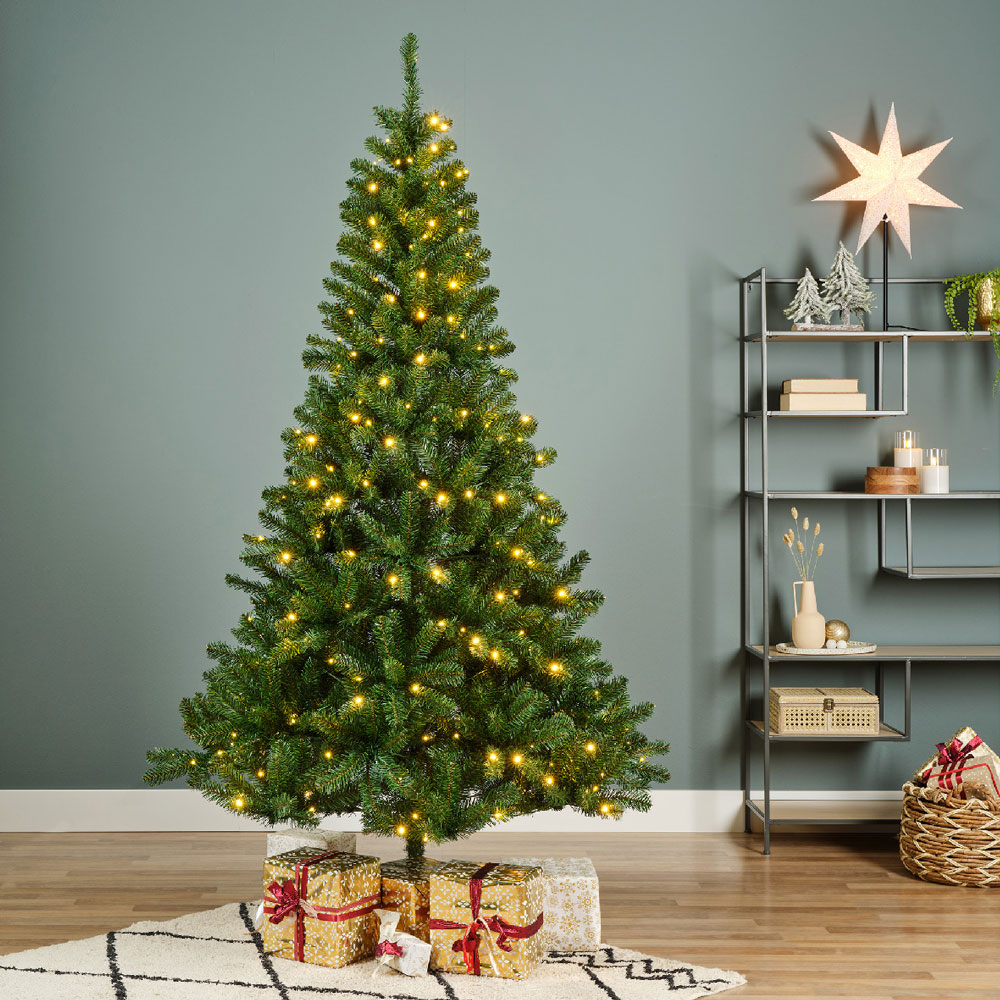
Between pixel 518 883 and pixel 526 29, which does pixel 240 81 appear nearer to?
pixel 526 29

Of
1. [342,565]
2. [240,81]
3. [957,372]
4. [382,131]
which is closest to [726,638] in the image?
[957,372]

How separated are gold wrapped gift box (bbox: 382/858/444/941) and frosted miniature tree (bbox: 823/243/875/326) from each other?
6.89ft

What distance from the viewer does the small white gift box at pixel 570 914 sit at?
8.53 feet

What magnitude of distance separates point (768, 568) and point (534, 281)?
47.5 inches

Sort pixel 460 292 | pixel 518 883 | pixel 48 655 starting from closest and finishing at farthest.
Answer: pixel 518 883
pixel 460 292
pixel 48 655

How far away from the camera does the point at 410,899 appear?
2533mm

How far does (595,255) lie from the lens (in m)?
3.78

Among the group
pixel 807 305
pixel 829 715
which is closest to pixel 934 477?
pixel 807 305

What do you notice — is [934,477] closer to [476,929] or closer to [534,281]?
[534,281]

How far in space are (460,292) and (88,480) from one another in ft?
5.66

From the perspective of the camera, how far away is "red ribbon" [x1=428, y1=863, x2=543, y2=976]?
242 centimetres

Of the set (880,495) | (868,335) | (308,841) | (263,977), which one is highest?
(868,335)

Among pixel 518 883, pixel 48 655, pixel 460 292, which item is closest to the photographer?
pixel 518 883

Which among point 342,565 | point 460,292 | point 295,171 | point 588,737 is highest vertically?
point 295,171
